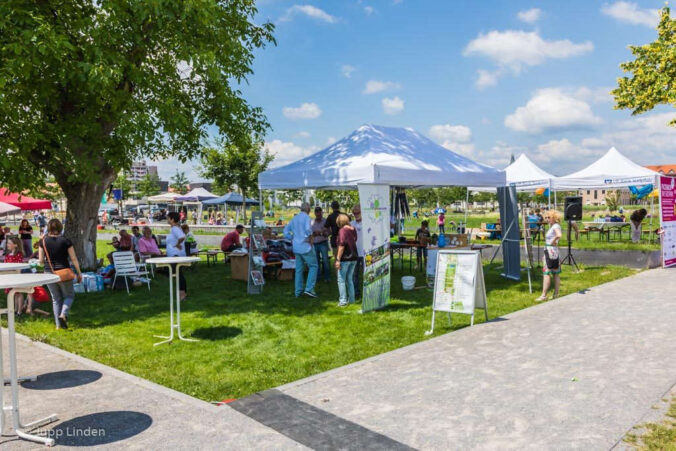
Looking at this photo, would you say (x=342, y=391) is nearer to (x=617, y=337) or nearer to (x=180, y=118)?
(x=617, y=337)

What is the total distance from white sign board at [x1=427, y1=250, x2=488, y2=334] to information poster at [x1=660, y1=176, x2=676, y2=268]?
8.61 meters

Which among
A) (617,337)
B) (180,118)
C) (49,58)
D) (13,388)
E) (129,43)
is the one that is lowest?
(617,337)

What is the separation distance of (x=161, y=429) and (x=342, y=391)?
1.64 metres

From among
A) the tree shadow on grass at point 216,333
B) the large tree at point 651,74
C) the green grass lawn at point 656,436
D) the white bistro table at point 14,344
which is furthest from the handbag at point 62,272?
the large tree at point 651,74

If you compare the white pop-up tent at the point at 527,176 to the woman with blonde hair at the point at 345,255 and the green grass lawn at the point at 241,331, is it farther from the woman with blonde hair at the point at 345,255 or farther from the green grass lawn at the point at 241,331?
the woman with blonde hair at the point at 345,255

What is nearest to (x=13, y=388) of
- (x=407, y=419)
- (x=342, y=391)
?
(x=342, y=391)

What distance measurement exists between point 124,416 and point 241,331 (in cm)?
310

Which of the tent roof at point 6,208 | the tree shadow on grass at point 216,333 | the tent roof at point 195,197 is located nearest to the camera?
the tree shadow on grass at point 216,333

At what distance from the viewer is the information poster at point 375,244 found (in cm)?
789

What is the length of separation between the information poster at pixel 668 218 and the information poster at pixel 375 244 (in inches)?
Result: 349

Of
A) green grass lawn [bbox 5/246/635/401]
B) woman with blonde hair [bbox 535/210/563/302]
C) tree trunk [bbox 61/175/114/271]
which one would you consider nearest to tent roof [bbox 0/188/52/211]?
tree trunk [bbox 61/175/114/271]

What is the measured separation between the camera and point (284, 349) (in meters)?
6.16

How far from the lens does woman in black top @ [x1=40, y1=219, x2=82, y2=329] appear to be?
6.94 m

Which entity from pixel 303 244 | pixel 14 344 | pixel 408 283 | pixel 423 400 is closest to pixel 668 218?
pixel 408 283
